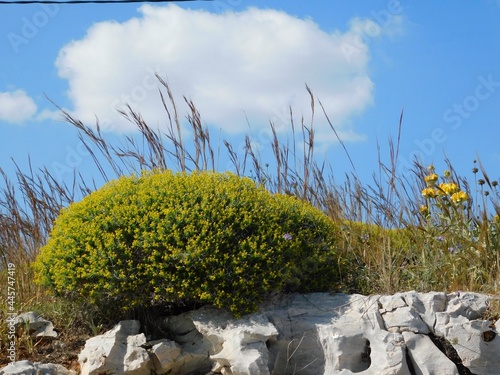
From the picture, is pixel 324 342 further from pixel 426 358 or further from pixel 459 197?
pixel 459 197

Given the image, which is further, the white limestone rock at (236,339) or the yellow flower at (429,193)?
the yellow flower at (429,193)

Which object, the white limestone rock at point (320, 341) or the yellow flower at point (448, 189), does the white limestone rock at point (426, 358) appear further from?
the yellow flower at point (448, 189)

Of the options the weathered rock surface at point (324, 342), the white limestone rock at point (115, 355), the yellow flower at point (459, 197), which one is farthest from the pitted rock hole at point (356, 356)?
the yellow flower at point (459, 197)

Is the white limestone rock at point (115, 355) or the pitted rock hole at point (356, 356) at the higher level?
the white limestone rock at point (115, 355)

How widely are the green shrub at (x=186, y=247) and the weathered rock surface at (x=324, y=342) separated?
24cm

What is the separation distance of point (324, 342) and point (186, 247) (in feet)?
4.19

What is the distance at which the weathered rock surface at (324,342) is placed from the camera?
4.47 metres


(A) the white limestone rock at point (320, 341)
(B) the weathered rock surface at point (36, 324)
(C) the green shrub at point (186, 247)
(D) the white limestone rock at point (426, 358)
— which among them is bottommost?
(D) the white limestone rock at point (426, 358)

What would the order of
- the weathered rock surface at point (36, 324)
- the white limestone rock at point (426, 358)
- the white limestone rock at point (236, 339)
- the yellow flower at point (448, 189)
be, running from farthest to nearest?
the yellow flower at point (448, 189)
the weathered rock surface at point (36, 324)
the white limestone rock at point (426, 358)
the white limestone rock at point (236, 339)

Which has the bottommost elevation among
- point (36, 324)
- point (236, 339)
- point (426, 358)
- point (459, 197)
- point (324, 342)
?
point (426, 358)

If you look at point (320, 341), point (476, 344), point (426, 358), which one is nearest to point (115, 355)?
point (320, 341)

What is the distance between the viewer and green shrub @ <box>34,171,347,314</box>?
15.2 ft

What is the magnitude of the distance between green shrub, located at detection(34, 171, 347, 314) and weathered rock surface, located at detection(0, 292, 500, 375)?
0.24 meters

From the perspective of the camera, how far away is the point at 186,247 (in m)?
4.60
